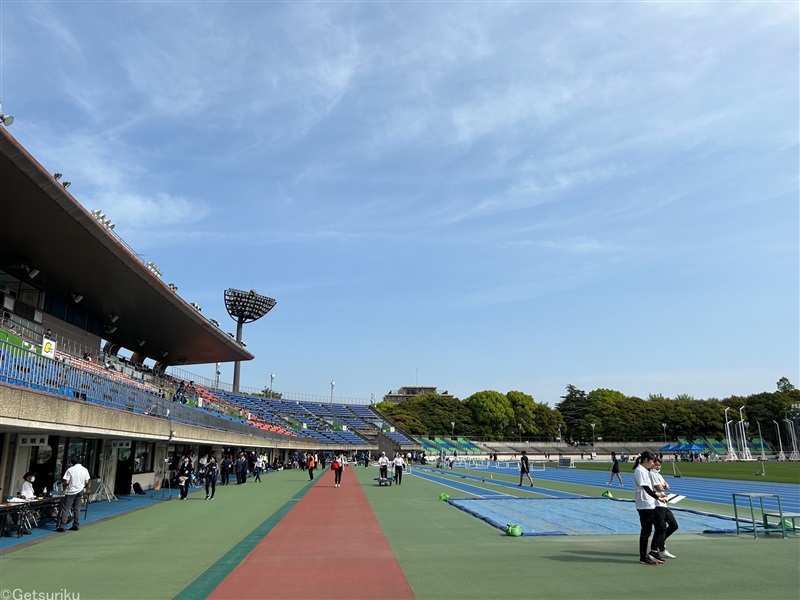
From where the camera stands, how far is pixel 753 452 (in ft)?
282

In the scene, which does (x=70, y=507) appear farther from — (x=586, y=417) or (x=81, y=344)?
(x=586, y=417)

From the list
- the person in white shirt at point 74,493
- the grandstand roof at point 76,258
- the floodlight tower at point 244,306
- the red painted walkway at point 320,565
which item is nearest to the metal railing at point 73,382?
the person in white shirt at point 74,493

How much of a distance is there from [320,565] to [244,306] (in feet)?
256

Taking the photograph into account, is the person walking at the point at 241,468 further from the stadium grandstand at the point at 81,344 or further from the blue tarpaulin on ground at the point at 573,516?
the blue tarpaulin on ground at the point at 573,516

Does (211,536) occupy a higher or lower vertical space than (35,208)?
lower

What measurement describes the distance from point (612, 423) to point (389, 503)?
9341 centimetres

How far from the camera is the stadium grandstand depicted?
1297cm

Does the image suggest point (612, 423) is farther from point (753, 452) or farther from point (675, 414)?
point (753, 452)

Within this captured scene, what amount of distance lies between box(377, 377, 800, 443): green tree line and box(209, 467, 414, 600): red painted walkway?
83.5 metres

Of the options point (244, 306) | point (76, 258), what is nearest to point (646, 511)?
point (76, 258)

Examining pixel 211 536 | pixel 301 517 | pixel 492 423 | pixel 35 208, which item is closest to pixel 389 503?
pixel 301 517

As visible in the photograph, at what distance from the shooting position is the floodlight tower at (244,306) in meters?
82.8

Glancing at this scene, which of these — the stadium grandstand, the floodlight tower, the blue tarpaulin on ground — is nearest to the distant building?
the floodlight tower

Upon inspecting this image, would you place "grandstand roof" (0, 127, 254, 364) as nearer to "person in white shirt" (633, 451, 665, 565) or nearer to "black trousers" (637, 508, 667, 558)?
"person in white shirt" (633, 451, 665, 565)
